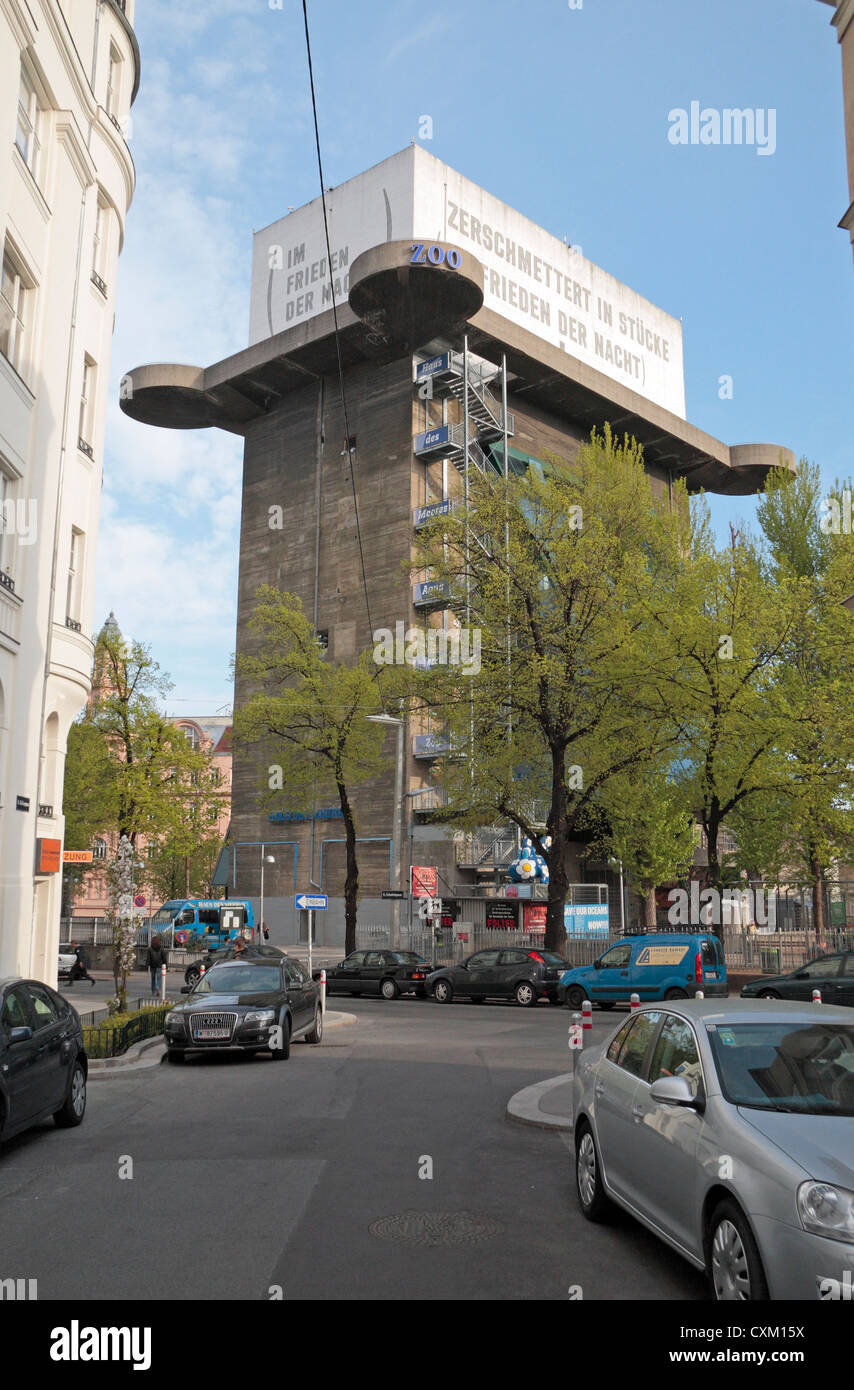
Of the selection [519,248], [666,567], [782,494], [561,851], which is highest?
[519,248]

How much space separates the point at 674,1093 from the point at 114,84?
2683 centimetres

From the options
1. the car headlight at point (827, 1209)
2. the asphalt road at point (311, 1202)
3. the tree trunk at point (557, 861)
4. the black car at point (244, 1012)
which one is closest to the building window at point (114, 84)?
the tree trunk at point (557, 861)

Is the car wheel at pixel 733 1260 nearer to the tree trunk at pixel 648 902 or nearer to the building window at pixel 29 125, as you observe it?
the building window at pixel 29 125

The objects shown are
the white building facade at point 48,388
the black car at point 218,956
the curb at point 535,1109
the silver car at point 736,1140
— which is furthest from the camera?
the black car at point 218,956

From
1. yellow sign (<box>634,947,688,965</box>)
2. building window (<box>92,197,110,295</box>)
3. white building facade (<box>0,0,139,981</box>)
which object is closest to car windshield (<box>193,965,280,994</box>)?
white building facade (<box>0,0,139,981</box>)

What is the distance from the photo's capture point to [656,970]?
83.0 feet

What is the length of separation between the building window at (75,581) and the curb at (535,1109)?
14571 millimetres

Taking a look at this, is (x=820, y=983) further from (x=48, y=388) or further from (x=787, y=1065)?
(x=48, y=388)

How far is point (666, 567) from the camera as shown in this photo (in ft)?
101

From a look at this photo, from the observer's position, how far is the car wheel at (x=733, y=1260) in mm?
4656

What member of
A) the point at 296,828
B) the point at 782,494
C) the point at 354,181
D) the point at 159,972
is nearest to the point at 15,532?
the point at 159,972

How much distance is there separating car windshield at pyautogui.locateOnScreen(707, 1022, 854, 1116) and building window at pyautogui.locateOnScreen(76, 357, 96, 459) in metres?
21.4
